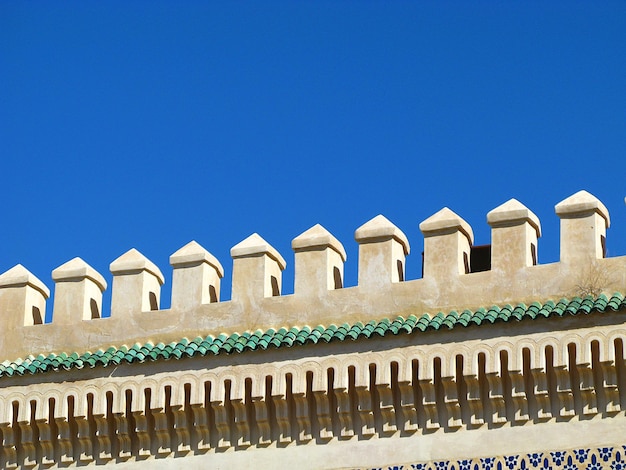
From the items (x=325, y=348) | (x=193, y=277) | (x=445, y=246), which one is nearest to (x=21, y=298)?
(x=193, y=277)

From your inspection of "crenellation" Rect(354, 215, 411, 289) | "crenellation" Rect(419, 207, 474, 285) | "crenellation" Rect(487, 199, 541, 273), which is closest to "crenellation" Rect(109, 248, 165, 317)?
"crenellation" Rect(354, 215, 411, 289)

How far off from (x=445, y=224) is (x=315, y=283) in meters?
1.08

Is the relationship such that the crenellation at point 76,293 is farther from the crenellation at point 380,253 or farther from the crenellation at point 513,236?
the crenellation at point 513,236

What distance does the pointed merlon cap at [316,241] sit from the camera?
1519 cm

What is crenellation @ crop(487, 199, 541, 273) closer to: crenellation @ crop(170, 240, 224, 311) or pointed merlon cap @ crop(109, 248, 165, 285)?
crenellation @ crop(170, 240, 224, 311)

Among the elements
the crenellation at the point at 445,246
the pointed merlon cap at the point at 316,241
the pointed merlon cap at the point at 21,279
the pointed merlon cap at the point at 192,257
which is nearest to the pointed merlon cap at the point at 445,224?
the crenellation at the point at 445,246

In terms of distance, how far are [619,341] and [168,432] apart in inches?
134

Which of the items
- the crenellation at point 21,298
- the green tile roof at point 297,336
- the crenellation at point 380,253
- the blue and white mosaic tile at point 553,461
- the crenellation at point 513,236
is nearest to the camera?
the blue and white mosaic tile at point 553,461

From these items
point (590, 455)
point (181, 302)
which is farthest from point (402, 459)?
point (181, 302)

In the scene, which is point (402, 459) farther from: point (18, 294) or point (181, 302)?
point (18, 294)

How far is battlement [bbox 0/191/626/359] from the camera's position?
1450 cm

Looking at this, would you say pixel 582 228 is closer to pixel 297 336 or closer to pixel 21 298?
pixel 297 336

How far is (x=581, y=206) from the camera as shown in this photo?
14539 millimetres

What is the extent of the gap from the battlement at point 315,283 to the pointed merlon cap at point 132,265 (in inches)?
0.4
